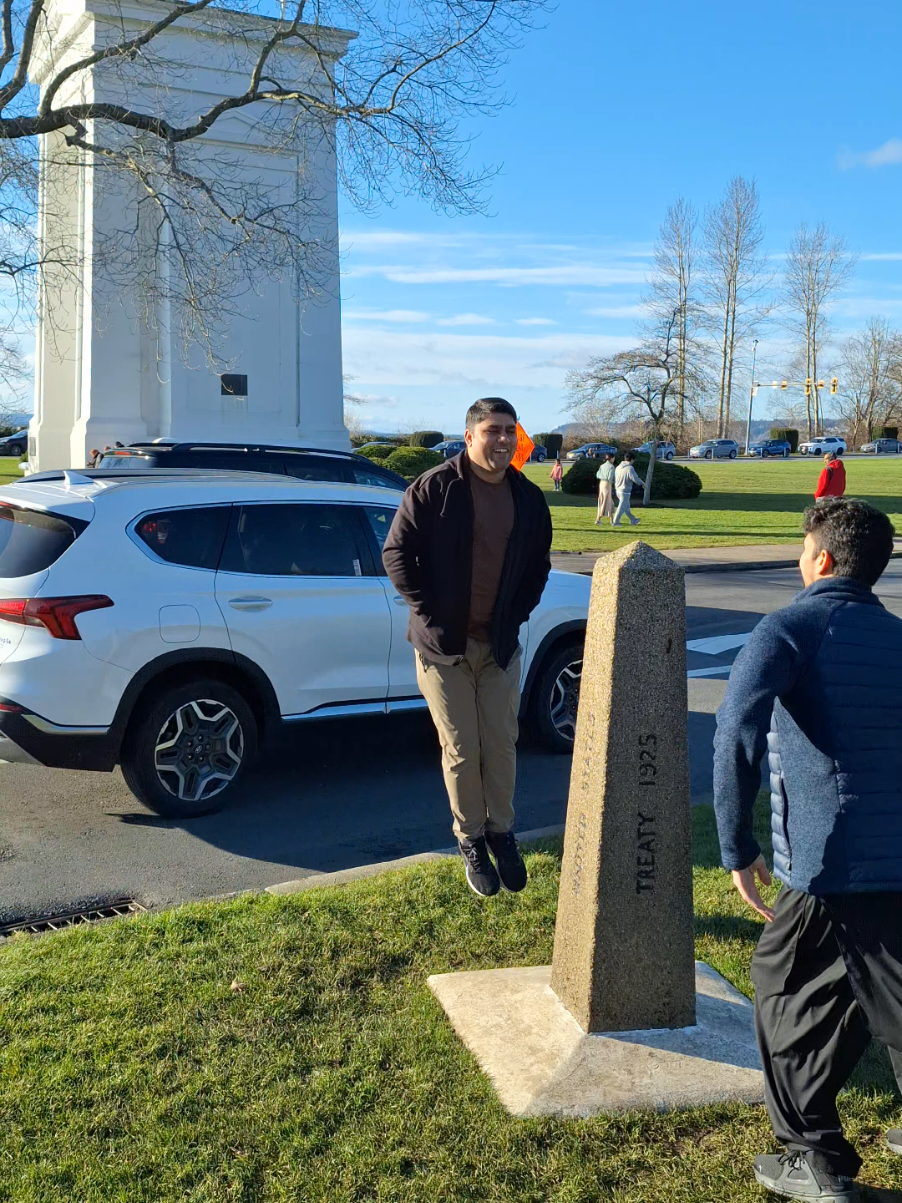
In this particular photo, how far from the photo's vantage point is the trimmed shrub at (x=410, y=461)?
38.7 metres

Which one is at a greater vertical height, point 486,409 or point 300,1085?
point 486,409

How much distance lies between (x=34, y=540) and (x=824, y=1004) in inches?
182

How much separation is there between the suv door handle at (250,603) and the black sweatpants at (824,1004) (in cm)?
403

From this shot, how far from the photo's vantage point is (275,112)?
28.4 m

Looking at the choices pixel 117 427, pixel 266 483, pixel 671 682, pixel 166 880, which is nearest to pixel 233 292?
pixel 117 427

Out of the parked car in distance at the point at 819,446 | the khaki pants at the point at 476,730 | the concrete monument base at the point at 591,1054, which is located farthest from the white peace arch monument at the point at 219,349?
the parked car in distance at the point at 819,446

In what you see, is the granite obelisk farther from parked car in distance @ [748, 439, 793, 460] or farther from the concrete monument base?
parked car in distance @ [748, 439, 793, 460]


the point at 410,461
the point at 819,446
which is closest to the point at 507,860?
the point at 410,461

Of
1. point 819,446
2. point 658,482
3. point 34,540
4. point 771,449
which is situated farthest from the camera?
point 771,449

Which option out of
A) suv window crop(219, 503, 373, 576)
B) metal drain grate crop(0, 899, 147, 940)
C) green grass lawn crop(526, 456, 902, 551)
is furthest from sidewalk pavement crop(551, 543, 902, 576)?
metal drain grate crop(0, 899, 147, 940)

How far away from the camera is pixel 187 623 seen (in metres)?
6.16

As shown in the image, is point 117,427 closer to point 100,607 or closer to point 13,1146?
point 100,607

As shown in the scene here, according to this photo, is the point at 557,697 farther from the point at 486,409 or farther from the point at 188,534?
the point at 486,409

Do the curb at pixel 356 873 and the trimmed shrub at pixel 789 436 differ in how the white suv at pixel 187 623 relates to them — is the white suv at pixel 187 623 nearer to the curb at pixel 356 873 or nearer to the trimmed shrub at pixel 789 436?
the curb at pixel 356 873
